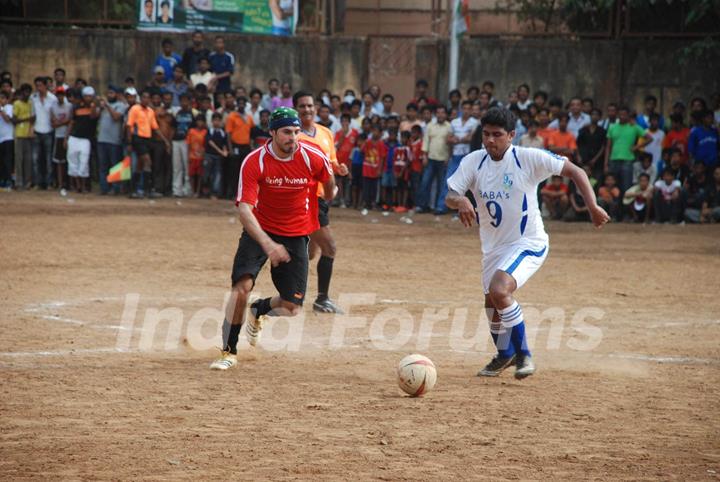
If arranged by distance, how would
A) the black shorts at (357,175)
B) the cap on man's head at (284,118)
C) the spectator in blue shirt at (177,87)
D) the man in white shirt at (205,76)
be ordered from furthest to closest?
1. the man in white shirt at (205,76)
2. the spectator in blue shirt at (177,87)
3. the black shorts at (357,175)
4. the cap on man's head at (284,118)

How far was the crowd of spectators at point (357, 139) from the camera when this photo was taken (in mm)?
20547

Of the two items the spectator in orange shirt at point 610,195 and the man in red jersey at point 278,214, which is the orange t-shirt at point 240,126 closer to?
the spectator in orange shirt at point 610,195

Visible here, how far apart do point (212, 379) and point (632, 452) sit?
130 inches

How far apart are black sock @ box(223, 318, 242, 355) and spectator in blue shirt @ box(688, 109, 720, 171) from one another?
43.3 feet

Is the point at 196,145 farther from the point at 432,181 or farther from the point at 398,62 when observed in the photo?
the point at 398,62

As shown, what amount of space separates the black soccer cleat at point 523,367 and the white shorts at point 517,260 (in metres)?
0.56

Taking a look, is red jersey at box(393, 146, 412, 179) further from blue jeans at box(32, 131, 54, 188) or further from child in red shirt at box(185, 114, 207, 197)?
blue jeans at box(32, 131, 54, 188)

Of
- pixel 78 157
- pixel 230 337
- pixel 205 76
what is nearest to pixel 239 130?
pixel 205 76

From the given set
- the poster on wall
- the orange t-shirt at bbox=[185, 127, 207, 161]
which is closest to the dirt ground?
the orange t-shirt at bbox=[185, 127, 207, 161]

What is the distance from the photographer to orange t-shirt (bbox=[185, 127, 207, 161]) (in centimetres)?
2375

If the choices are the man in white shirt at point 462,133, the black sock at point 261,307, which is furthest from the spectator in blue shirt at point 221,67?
the black sock at point 261,307

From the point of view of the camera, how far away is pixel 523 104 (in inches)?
846

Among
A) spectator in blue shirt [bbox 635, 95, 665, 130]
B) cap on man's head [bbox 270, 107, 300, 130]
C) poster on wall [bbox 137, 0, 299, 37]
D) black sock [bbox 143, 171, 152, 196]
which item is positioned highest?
poster on wall [bbox 137, 0, 299, 37]

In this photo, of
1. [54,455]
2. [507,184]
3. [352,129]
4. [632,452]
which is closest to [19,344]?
[54,455]
